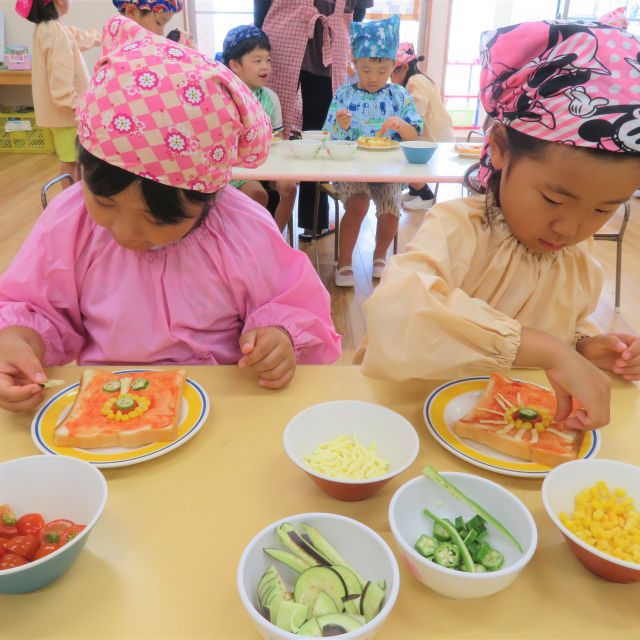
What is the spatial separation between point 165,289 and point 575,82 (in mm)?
899

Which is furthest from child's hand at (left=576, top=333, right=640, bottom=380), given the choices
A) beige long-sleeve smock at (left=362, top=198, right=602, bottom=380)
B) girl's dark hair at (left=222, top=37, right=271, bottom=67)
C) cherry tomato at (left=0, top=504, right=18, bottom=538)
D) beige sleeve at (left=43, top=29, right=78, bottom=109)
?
beige sleeve at (left=43, top=29, right=78, bottom=109)

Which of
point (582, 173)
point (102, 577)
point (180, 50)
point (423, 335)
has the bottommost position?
point (102, 577)

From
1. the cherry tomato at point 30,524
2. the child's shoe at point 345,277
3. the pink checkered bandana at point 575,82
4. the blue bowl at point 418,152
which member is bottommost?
the child's shoe at point 345,277

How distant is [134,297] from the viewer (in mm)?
1266

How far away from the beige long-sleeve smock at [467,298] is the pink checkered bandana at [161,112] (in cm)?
41

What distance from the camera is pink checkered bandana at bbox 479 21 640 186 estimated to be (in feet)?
2.90

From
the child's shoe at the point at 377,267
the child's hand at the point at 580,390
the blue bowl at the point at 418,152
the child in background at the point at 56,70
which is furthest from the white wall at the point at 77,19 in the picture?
the child's hand at the point at 580,390

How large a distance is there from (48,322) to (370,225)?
3857 millimetres

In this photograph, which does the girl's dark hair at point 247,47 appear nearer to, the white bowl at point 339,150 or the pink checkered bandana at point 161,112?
the white bowl at point 339,150

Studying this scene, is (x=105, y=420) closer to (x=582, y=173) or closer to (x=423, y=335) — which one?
(x=423, y=335)

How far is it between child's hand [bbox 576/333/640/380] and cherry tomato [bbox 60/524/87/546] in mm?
998

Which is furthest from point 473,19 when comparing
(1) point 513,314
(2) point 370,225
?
(1) point 513,314

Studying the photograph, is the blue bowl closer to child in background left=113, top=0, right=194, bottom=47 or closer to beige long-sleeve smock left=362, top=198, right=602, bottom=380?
child in background left=113, top=0, right=194, bottom=47

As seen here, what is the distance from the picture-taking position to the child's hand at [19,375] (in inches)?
37.3
